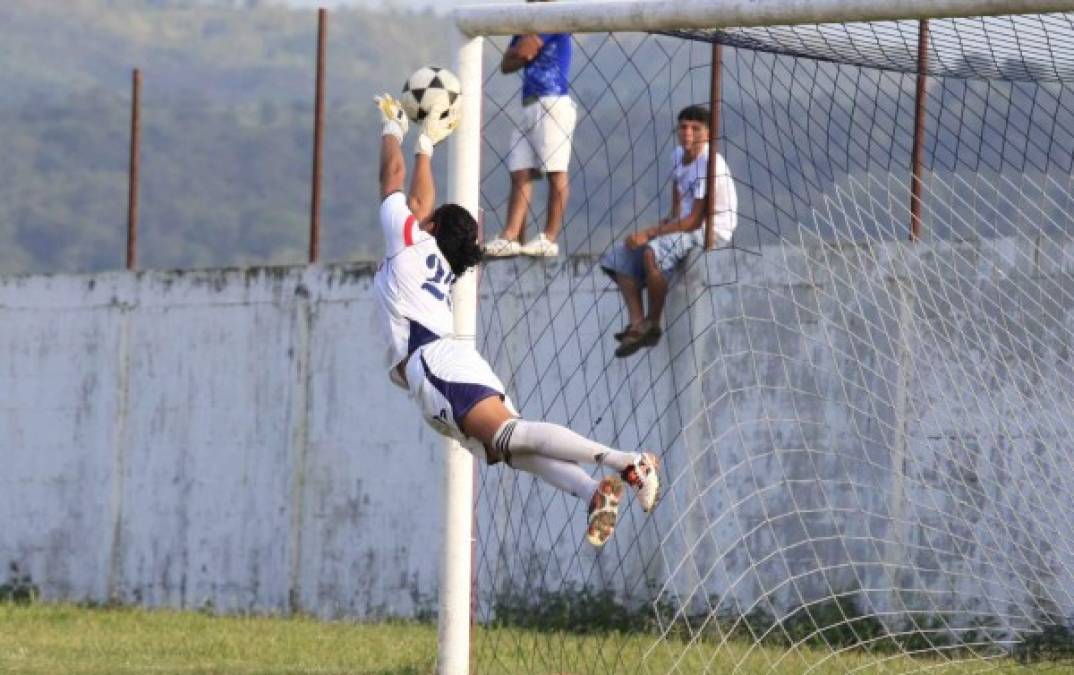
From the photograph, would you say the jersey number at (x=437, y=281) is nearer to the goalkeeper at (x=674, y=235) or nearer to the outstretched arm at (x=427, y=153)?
the outstretched arm at (x=427, y=153)

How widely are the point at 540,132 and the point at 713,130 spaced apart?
43.2 inches

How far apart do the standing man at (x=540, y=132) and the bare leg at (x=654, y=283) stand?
2.08 ft

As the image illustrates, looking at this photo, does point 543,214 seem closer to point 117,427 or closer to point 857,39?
point 857,39

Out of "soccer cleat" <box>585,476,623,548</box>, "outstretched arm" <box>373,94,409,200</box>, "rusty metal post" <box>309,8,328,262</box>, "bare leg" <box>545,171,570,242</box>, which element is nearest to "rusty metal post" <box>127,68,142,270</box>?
"rusty metal post" <box>309,8,328,262</box>

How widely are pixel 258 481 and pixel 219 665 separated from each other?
4673 mm

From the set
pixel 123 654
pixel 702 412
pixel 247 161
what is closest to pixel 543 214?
pixel 702 412

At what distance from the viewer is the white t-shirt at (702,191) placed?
48.6 feet

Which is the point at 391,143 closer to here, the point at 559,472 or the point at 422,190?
the point at 422,190

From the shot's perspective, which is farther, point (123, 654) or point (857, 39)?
point (123, 654)

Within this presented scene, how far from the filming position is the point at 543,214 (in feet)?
49.8

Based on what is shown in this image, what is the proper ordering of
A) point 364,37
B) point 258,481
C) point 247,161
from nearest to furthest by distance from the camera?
point 258,481, point 247,161, point 364,37

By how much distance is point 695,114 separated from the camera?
14.7 meters

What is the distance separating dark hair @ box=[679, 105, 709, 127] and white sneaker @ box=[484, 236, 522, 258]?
1245 millimetres

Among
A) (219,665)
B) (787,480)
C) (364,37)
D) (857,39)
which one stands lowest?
(219,665)
